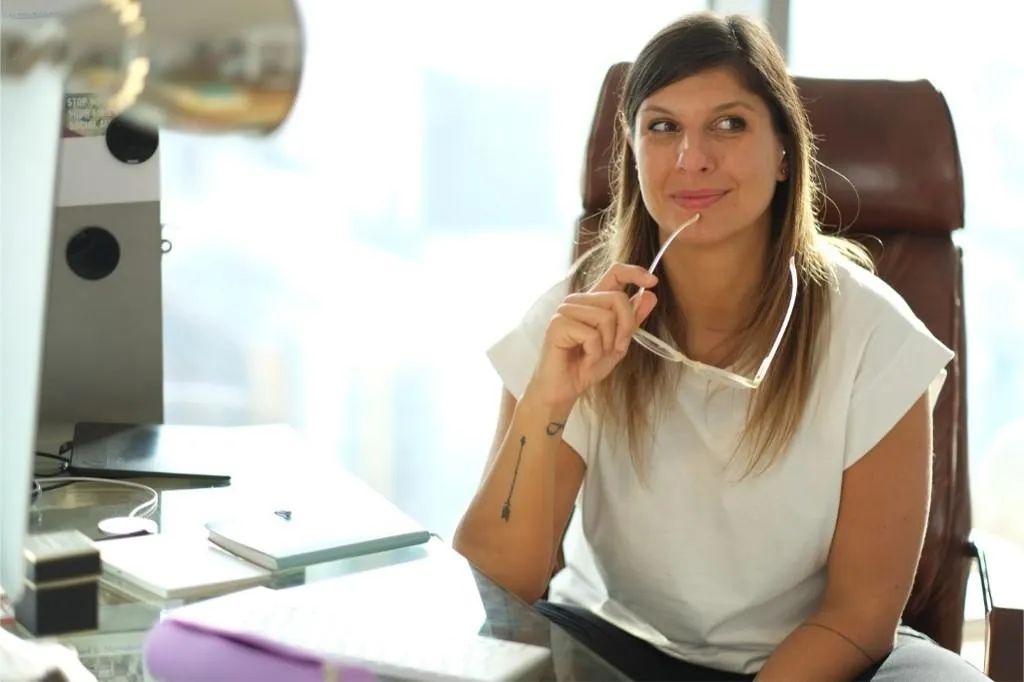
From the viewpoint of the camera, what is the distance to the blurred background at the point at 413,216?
233 centimetres

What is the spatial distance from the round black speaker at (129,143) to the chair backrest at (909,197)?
0.65 meters

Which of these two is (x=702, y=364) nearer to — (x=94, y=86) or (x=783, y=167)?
(x=783, y=167)

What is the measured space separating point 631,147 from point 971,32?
48.1 inches

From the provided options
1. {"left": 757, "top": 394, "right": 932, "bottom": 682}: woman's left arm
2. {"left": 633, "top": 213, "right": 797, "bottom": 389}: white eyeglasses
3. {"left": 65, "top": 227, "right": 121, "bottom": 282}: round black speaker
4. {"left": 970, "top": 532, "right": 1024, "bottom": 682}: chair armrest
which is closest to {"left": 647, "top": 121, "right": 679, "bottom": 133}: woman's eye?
{"left": 633, "top": 213, "right": 797, "bottom": 389}: white eyeglasses

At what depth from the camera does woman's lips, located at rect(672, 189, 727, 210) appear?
1632 millimetres

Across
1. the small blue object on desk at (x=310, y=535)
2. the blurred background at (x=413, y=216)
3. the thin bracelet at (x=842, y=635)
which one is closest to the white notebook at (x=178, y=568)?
the small blue object on desk at (x=310, y=535)

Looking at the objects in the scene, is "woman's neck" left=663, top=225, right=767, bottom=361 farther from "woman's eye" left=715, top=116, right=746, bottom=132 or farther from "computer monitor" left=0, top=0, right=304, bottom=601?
"computer monitor" left=0, top=0, right=304, bottom=601

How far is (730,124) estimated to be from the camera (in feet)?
5.40

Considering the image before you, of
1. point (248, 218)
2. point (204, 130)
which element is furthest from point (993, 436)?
point (204, 130)

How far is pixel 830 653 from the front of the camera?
1520 mm

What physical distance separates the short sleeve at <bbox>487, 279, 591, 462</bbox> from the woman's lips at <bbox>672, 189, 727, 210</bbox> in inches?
9.1

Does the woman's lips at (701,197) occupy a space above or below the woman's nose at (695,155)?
below

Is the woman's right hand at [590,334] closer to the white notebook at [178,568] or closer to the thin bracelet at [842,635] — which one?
the thin bracelet at [842,635]

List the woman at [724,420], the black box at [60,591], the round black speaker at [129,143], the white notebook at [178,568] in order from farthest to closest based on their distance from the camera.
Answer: the round black speaker at [129,143] < the woman at [724,420] < the white notebook at [178,568] < the black box at [60,591]
